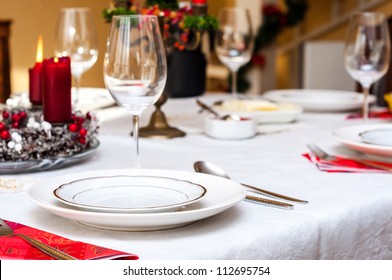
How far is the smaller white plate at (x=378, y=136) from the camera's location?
4.22 feet

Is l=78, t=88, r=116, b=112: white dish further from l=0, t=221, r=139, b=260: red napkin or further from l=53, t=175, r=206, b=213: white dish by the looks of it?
l=0, t=221, r=139, b=260: red napkin

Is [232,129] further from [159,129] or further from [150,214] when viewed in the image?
[150,214]

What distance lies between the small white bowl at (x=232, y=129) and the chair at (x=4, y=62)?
3.10 meters

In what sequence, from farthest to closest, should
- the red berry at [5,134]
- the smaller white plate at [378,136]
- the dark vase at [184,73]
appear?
the dark vase at [184,73], the smaller white plate at [378,136], the red berry at [5,134]

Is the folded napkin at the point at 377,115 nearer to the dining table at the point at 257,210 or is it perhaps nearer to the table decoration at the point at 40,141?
the dining table at the point at 257,210

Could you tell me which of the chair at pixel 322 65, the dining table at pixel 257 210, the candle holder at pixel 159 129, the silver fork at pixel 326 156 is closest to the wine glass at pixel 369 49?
the dining table at pixel 257 210

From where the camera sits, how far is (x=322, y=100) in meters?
1.97

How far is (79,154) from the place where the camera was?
3.91 ft

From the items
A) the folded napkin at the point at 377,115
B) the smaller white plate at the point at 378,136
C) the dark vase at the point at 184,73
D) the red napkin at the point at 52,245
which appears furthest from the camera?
the dark vase at the point at 184,73

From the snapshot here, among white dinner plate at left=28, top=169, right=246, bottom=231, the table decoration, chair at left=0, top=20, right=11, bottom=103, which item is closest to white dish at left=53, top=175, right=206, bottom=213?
white dinner plate at left=28, top=169, right=246, bottom=231

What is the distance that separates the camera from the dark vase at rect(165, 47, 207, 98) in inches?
85.7
